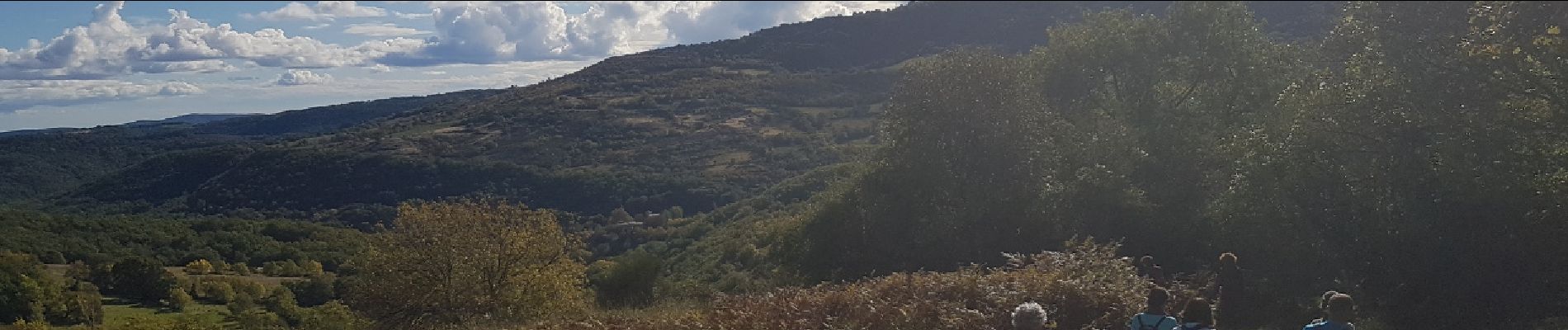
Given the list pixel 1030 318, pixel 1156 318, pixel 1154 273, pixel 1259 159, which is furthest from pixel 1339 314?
pixel 1259 159

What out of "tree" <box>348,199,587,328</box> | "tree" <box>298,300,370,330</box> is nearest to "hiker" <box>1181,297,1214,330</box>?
"tree" <box>348,199,587,328</box>

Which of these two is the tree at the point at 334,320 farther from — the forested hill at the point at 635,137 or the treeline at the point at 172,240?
the forested hill at the point at 635,137

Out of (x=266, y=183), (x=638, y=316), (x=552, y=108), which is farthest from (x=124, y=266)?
(x=552, y=108)

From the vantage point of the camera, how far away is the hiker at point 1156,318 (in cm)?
728

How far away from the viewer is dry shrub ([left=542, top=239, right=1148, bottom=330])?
10812mm

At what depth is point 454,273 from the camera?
73.6ft

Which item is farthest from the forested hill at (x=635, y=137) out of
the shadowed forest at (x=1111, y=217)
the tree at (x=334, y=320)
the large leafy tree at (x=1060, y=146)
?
the tree at (x=334, y=320)

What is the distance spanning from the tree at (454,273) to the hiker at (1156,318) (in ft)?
50.5

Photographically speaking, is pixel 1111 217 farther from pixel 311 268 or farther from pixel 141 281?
pixel 311 268

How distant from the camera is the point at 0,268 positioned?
37438 mm

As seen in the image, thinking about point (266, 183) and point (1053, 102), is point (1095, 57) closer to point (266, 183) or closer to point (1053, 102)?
point (1053, 102)

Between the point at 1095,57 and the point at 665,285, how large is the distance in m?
13.4

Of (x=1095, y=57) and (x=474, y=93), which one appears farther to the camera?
(x=474, y=93)

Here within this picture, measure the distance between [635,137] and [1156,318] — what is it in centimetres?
11257
